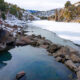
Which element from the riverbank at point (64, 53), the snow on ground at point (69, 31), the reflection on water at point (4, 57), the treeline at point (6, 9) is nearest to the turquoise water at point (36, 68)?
the reflection on water at point (4, 57)

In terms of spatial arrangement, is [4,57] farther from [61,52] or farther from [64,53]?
[64,53]

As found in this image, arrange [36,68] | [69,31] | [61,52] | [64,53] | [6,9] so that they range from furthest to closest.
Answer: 1. [6,9]
2. [69,31]
3. [61,52]
4. [64,53]
5. [36,68]

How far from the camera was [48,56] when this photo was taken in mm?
15336

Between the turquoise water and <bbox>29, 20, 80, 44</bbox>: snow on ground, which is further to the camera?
<bbox>29, 20, 80, 44</bbox>: snow on ground

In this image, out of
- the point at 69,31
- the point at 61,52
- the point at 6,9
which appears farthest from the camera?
the point at 6,9

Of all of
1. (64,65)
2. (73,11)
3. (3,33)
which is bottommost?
(64,65)

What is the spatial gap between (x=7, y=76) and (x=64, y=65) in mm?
5636

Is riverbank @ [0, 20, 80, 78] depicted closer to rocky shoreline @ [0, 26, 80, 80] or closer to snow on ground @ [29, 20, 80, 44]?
rocky shoreline @ [0, 26, 80, 80]

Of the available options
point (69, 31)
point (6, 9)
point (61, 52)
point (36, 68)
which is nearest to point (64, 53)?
point (61, 52)

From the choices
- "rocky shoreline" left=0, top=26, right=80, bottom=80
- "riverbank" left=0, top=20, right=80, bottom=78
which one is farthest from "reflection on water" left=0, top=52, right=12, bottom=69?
"riverbank" left=0, top=20, right=80, bottom=78

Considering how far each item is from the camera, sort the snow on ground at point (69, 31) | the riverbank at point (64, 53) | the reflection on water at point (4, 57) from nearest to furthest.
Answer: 1. the riverbank at point (64, 53)
2. the reflection on water at point (4, 57)
3. the snow on ground at point (69, 31)

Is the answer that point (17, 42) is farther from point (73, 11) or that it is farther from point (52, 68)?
point (73, 11)

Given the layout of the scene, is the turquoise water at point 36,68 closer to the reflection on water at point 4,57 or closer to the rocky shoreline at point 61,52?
the reflection on water at point 4,57

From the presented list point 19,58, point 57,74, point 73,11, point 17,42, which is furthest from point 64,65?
point 73,11
